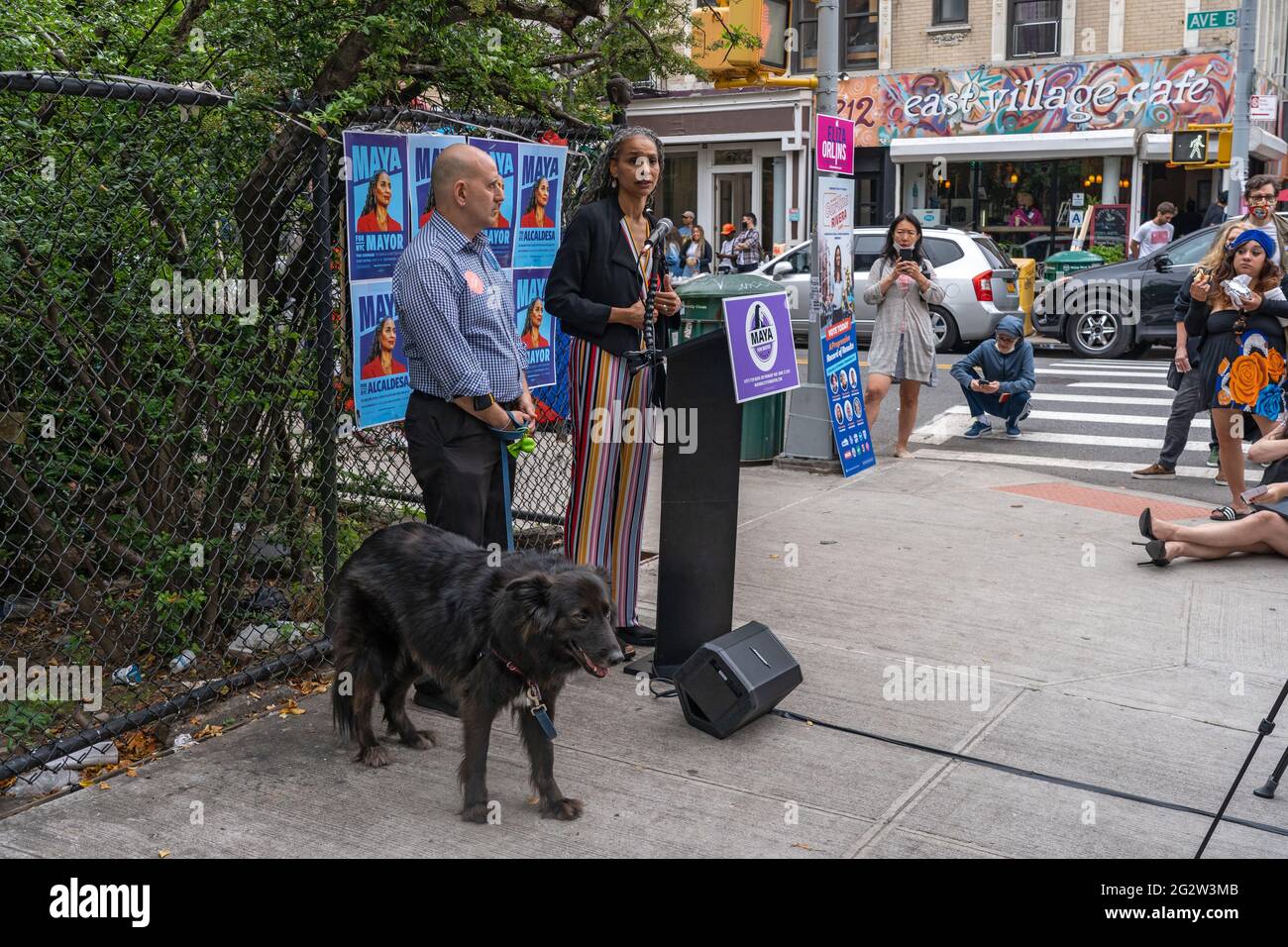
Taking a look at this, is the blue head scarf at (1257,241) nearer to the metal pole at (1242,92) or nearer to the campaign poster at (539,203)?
the campaign poster at (539,203)

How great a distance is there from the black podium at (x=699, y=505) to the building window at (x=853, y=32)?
87.5 ft

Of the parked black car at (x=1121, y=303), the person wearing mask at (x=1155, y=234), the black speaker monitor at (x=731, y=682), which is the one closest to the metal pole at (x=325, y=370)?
the black speaker monitor at (x=731, y=682)

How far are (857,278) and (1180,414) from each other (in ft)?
30.7

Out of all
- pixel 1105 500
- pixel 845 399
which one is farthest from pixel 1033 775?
pixel 845 399

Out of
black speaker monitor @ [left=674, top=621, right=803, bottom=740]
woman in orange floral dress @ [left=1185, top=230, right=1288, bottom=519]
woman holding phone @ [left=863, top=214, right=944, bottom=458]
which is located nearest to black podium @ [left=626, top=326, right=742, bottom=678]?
black speaker monitor @ [left=674, top=621, right=803, bottom=740]

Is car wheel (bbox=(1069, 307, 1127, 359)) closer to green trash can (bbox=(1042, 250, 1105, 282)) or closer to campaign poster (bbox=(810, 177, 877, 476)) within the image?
green trash can (bbox=(1042, 250, 1105, 282))

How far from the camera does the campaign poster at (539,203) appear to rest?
618 centimetres

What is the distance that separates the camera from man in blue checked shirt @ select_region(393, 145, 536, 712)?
4.43 metres

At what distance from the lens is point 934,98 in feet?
94.7

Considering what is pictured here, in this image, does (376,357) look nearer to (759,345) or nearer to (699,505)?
(699,505)

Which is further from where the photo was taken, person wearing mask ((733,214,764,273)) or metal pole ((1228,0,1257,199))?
person wearing mask ((733,214,764,273))

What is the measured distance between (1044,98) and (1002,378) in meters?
18.0

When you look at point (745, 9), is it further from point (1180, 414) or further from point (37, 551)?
point (37, 551)

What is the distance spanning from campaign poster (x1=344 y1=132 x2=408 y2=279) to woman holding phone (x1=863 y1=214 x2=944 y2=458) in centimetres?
543
